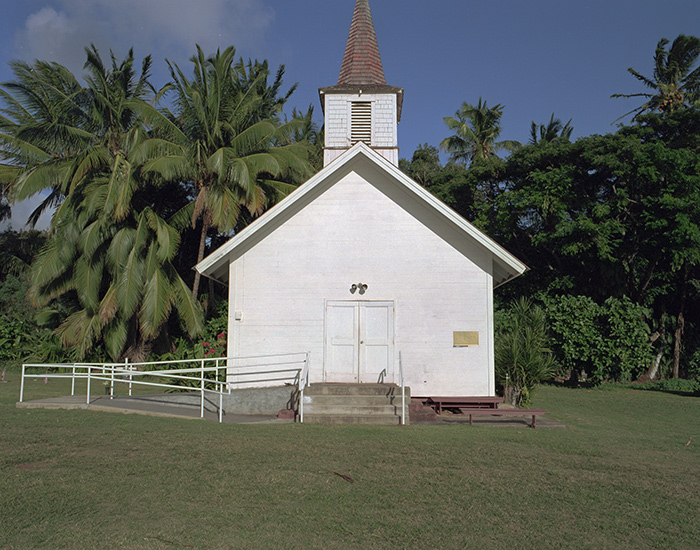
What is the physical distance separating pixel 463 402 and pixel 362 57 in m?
11.7

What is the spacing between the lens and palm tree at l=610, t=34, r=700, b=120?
89.0 ft

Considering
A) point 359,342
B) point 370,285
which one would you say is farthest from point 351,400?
point 370,285

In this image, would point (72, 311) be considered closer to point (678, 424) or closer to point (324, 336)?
point (324, 336)

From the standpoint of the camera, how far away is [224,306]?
22688 millimetres

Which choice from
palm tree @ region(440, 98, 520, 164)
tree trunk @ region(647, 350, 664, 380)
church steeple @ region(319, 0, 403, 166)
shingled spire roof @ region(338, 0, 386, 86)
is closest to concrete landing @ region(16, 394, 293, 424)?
church steeple @ region(319, 0, 403, 166)

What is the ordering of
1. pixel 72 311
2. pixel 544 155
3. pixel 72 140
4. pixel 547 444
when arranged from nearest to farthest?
pixel 547 444, pixel 72 140, pixel 72 311, pixel 544 155

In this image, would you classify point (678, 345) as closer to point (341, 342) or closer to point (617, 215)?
point (617, 215)

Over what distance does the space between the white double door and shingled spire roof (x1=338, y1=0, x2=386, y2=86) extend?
7821mm

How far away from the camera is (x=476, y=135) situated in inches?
1513

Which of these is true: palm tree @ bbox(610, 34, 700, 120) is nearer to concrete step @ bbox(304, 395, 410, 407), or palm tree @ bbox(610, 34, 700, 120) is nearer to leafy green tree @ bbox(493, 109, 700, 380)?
leafy green tree @ bbox(493, 109, 700, 380)

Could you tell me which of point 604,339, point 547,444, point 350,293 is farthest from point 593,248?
point 547,444

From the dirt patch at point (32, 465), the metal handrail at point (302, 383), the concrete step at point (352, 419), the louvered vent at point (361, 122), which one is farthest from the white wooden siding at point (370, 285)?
the dirt patch at point (32, 465)

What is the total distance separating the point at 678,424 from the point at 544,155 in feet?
53.7

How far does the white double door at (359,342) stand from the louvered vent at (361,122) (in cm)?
597
